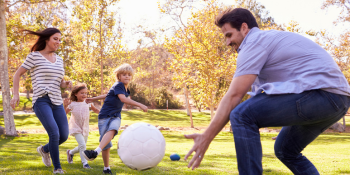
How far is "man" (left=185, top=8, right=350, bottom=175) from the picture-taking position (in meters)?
2.11

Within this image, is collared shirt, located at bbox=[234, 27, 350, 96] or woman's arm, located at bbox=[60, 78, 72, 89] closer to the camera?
collared shirt, located at bbox=[234, 27, 350, 96]

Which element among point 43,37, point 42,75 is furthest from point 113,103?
point 43,37

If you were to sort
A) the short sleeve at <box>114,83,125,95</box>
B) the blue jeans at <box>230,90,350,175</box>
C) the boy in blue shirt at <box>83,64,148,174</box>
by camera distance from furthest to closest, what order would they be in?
the short sleeve at <box>114,83,125,95</box>, the boy in blue shirt at <box>83,64,148,174</box>, the blue jeans at <box>230,90,350,175</box>

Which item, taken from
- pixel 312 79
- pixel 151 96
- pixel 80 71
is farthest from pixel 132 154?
pixel 151 96

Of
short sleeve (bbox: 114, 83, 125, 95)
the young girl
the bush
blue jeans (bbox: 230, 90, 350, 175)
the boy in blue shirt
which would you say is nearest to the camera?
blue jeans (bbox: 230, 90, 350, 175)

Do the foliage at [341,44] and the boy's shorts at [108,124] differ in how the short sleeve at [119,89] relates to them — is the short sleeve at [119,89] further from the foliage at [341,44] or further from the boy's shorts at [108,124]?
the foliage at [341,44]

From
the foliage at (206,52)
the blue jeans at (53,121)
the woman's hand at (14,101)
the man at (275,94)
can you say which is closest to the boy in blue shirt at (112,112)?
the blue jeans at (53,121)

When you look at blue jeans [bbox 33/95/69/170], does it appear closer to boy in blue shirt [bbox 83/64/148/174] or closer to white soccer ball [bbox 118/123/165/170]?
boy in blue shirt [bbox 83/64/148/174]

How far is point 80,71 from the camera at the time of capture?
70.0ft

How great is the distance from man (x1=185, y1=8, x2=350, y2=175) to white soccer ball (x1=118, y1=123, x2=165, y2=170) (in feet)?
5.40

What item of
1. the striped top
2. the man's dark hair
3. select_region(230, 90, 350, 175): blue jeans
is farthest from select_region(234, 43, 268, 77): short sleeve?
the striped top

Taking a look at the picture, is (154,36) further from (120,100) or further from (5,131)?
(120,100)

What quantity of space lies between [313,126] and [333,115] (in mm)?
331

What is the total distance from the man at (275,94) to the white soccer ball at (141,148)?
1.65m
